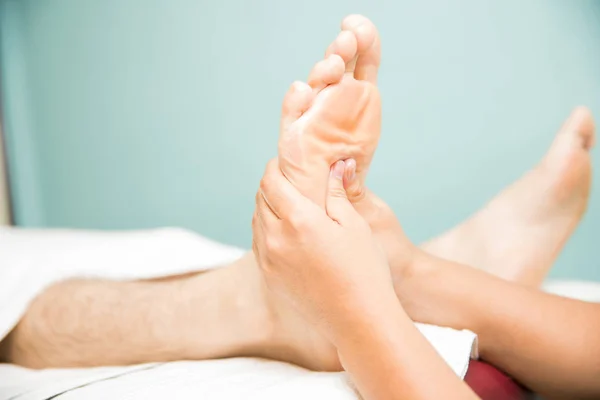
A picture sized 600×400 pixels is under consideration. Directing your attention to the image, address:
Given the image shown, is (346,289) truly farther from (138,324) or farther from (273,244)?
(138,324)

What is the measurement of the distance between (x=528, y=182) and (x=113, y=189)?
1.07 m

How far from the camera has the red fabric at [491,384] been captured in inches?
25.5

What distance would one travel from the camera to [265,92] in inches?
52.1

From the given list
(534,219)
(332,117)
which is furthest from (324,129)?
(534,219)

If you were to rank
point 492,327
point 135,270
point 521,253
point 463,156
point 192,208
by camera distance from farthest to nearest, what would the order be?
point 192,208, point 463,156, point 521,253, point 135,270, point 492,327

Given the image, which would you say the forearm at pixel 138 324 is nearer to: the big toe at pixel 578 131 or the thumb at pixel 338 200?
the thumb at pixel 338 200

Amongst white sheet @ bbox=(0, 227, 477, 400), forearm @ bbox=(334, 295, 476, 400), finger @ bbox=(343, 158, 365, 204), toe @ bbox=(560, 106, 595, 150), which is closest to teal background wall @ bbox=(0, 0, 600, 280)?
toe @ bbox=(560, 106, 595, 150)

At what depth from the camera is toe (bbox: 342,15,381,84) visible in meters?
0.64

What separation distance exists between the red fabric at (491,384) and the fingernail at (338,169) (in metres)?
0.28

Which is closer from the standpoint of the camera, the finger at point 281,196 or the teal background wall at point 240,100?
the finger at point 281,196

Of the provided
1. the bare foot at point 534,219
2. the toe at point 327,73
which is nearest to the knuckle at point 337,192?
the toe at point 327,73

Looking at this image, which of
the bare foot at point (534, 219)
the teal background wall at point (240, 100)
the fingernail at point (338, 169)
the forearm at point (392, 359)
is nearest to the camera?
the forearm at point (392, 359)

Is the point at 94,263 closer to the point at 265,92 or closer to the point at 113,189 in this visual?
the point at 265,92

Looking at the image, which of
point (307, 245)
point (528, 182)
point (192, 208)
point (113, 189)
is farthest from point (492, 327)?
point (113, 189)
